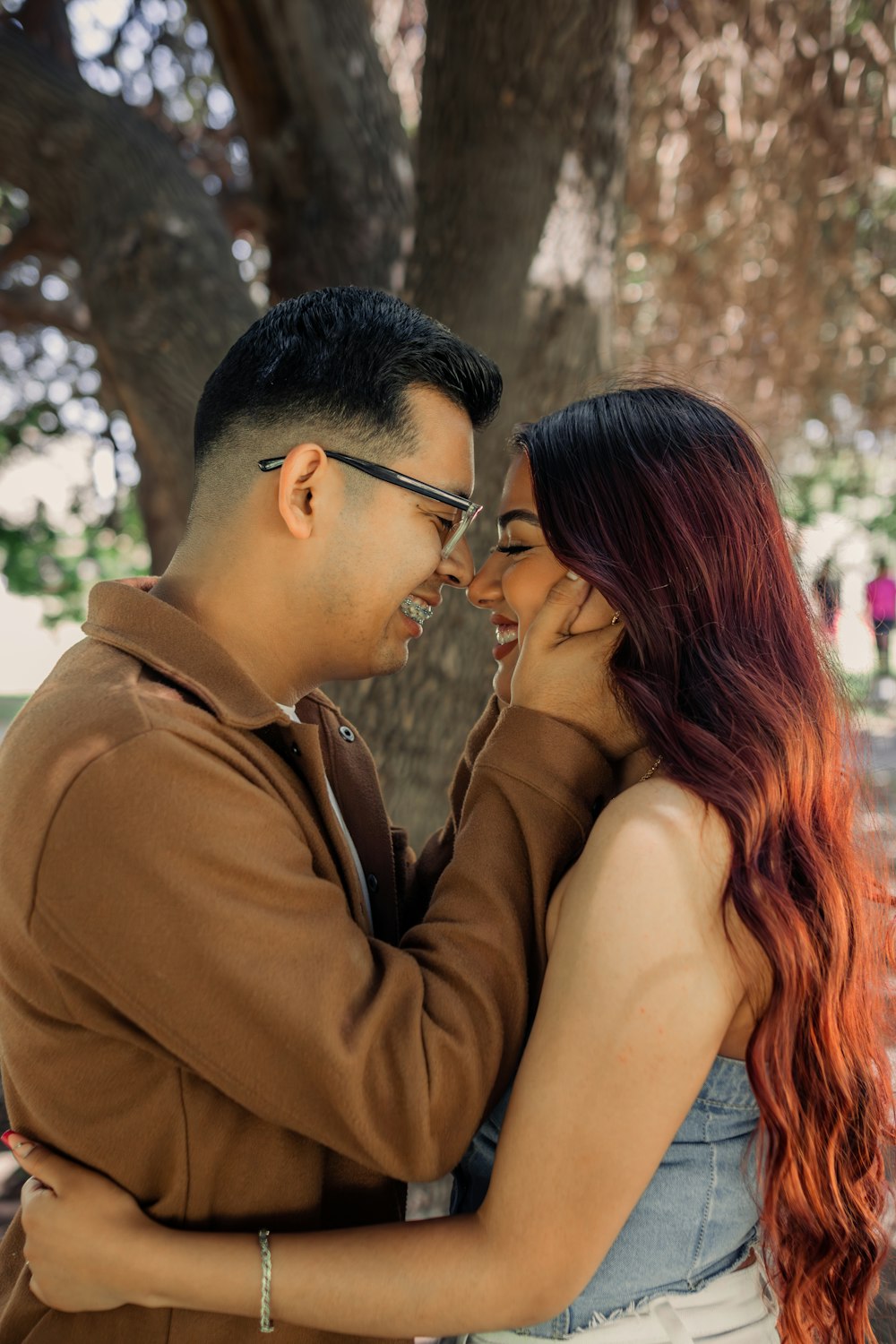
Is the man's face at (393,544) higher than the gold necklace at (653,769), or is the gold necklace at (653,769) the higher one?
the man's face at (393,544)

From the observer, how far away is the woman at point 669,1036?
1517 mm

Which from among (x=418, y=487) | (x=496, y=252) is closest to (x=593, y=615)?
(x=418, y=487)

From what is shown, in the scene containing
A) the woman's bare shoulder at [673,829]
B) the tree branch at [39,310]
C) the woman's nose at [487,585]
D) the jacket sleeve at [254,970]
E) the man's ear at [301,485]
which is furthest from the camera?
the tree branch at [39,310]

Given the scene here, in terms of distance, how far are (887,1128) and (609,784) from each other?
0.73m

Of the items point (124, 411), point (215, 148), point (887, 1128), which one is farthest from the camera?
point (215, 148)

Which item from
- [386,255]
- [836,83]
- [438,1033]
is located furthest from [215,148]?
[438,1033]

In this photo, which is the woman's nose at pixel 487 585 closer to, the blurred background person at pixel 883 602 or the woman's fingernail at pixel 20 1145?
the woman's fingernail at pixel 20 1145

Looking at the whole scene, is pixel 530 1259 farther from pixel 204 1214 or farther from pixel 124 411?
pixel 124 411

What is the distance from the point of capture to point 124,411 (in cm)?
414

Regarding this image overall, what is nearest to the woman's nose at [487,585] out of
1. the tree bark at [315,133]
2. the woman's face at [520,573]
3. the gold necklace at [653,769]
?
the woman's face at [520,573]

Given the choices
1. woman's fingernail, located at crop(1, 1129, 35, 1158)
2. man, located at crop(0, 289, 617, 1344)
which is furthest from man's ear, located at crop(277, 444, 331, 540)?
woman's fingernail, located at crop(1, 1129, 35, 1158)

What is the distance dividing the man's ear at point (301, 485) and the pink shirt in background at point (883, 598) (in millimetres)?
12299

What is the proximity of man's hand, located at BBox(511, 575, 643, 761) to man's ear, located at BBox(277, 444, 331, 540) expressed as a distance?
0.46m

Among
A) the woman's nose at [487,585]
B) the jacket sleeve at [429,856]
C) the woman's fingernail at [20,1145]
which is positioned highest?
the woman's nose at [487,585]
